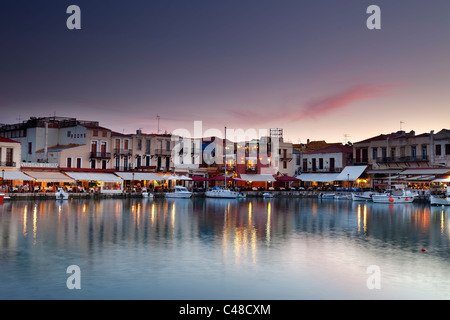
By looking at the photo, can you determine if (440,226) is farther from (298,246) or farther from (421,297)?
(421,297)

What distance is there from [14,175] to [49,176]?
405 cm

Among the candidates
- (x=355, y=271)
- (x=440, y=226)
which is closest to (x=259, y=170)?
(x=440, y=226)

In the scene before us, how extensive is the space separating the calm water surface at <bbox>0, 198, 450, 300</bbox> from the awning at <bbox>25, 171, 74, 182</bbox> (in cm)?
2097

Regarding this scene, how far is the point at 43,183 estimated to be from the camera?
52.7m

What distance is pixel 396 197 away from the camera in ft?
179

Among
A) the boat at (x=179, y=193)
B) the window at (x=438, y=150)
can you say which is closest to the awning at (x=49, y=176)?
the boat at (x=179, y=193)

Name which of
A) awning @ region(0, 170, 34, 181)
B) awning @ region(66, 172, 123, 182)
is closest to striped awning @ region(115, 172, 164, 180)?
awning @ region(66, 172, 123, 182)

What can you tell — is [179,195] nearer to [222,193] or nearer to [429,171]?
[222,193]

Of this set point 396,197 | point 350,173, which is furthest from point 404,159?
point 350,173

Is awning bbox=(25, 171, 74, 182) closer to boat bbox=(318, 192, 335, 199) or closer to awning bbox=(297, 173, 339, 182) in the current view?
boat bbox=(318, 192, 335, 199)

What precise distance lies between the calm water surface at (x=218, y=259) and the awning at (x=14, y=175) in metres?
19.4

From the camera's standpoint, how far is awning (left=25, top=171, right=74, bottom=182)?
50031mm

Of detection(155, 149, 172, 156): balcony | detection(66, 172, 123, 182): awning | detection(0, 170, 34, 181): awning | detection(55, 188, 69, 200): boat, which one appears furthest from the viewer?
detection(155, 149, 172, 156): balcony

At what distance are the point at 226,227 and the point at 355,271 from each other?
13.1 metres
